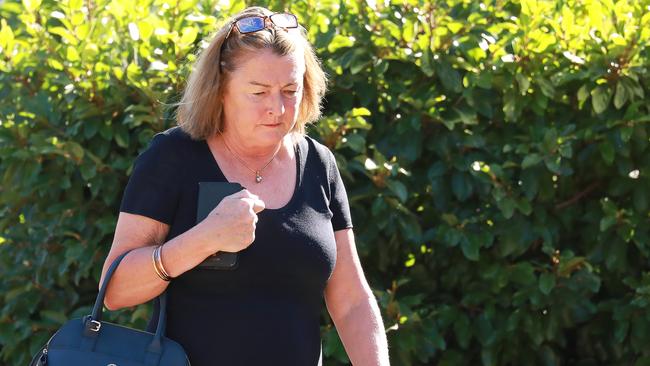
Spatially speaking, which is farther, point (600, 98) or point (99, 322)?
point (600, 98)

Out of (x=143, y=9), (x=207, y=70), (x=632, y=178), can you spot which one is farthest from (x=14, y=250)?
(x=632, y=178)

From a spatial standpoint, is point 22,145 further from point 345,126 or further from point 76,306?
point 345,126

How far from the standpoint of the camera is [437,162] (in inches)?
163

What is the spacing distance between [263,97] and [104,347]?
67cm

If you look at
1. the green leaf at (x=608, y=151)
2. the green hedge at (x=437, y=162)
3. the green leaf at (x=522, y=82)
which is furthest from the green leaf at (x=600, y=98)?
the green leaf at (x=522, y=82)

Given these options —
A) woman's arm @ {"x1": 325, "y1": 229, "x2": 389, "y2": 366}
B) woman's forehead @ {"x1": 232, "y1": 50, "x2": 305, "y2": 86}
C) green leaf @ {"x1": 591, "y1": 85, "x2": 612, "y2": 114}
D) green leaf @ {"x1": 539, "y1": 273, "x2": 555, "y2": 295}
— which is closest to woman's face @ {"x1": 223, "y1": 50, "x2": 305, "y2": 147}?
woman's forehead @ {"x1": 232, "y1": 50, "x2": 305, "y2": 86}

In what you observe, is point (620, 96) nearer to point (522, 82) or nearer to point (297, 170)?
point (522, 82)

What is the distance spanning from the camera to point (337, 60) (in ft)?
13.5

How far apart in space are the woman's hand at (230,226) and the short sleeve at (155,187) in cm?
13

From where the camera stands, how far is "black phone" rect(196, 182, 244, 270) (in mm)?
2488

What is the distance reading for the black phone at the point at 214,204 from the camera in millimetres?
2488

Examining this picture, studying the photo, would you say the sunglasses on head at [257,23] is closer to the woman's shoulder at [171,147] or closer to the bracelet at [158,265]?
the woman's shoulder at [171,147]

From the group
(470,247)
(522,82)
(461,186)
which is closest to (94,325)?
(470,247)

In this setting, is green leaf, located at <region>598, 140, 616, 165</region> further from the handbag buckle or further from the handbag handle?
the handbag buckle
